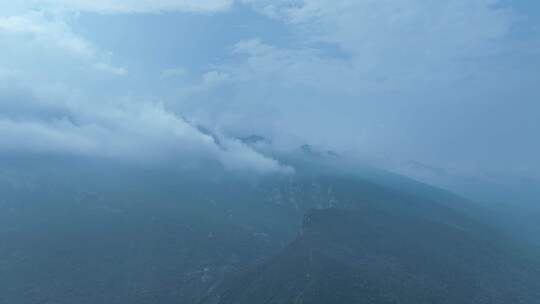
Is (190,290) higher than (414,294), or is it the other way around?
(414,294)

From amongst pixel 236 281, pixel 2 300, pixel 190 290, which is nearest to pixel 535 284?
pixel 236 281

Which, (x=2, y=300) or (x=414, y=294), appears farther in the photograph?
(x=2, y=300)

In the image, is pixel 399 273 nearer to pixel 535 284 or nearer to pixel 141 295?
pixel 535 284

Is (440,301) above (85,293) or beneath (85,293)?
above

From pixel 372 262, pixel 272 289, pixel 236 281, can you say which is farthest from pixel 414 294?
pixel 236 281

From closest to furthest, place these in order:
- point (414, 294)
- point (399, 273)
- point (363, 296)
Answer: point (363, 296)
point (414, 294)
point (399, 273)

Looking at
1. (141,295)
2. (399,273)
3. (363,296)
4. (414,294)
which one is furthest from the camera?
(141,295)

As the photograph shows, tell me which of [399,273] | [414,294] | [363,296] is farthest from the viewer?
[399,273]

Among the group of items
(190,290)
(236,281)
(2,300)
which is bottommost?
(2,300)

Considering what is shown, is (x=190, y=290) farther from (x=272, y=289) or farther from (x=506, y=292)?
(x=506, y=292)
